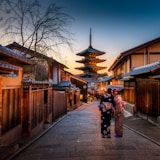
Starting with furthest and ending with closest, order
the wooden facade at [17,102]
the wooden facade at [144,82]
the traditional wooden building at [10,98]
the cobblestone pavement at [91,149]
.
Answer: the wooden facade at [144,82] → the wooden facade at [17,102] → the traditional wooden building at [10,98] → the cobblestone pavement at [91,149]

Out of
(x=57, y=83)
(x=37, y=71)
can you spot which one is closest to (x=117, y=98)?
(x=37, y=71)

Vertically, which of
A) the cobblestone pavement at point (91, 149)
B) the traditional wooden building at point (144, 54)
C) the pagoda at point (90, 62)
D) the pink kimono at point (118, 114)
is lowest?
the cobblestone pavement at point (91, 149)

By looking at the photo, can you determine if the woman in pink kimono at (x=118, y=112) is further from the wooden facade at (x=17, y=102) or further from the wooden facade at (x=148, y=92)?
the wooden facade at (x=17, y=102)

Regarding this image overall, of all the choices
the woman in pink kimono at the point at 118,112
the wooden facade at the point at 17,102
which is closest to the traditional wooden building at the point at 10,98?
the wooden facade at the point at 17,102

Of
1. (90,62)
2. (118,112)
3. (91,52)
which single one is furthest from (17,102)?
(90,62)

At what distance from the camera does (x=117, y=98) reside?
8.28 m

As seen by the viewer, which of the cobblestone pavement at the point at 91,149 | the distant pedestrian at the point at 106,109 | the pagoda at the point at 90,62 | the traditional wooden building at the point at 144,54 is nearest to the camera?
the cobblestone pavement at the point at 91,149

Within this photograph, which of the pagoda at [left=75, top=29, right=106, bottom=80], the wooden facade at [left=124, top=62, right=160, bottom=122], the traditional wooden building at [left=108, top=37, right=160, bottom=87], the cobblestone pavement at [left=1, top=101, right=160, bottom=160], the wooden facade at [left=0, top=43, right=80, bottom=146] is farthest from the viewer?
the pagoda at [left=75, top=29, right=106, bottom=80]

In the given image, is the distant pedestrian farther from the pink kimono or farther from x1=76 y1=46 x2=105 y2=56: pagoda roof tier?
x1=76 y1=46 x2=105 y2=56: pagoda roof tier

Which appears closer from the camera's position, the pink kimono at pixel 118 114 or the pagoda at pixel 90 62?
the pink kimono at pixel 118 114

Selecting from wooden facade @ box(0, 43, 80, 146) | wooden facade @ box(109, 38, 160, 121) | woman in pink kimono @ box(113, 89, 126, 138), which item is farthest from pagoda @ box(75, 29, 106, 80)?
woman in pink kimono @ box(113, 89, 126, 138)

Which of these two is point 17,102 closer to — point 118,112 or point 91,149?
point 91,149

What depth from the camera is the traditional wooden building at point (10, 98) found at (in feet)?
20.3

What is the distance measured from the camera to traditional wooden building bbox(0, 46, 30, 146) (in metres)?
6.17
